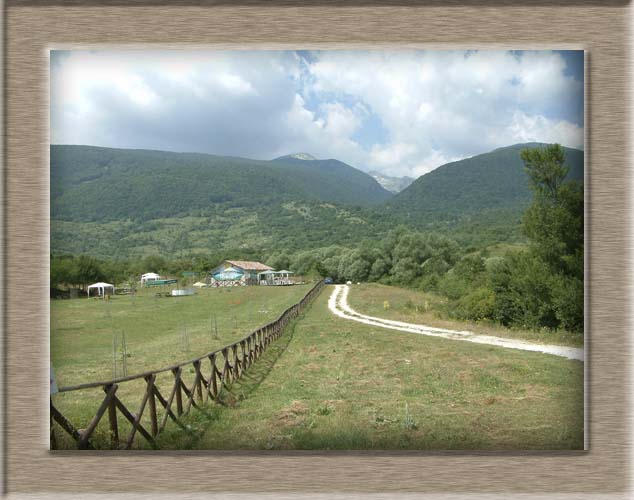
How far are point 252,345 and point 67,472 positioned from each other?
3.97m

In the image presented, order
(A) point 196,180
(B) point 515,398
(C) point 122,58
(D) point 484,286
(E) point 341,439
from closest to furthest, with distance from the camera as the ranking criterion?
(E) point 341,439 < (C) point 122,58 < (B) point 515,398 < (A) point 196,180 < (D) point 484,286

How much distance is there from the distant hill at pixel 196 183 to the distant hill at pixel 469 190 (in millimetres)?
351

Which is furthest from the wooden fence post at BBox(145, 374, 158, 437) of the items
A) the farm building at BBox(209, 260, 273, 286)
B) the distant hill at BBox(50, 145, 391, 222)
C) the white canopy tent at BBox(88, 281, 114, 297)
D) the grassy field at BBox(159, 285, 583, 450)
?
the distant hill at BBox(50, 145, 391, 222)

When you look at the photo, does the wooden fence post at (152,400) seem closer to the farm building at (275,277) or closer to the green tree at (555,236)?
the farm building at (275,277)

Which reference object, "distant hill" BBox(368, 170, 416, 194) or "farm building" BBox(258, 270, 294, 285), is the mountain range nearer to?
"distant hill" BBox(368, 170, 416, 194)

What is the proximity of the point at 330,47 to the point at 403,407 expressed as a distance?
115 inches

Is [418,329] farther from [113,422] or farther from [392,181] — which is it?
[113,422]

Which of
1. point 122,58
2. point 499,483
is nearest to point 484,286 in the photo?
point 499,483

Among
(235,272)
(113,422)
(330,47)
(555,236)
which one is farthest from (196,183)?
(555,236)

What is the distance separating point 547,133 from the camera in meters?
3.68

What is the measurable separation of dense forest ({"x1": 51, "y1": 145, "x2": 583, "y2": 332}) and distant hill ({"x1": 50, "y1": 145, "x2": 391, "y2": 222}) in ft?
0.19

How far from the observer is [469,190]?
439 cm

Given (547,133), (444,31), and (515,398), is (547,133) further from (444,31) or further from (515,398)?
(515,398)

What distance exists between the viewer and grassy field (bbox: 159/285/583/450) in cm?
332
